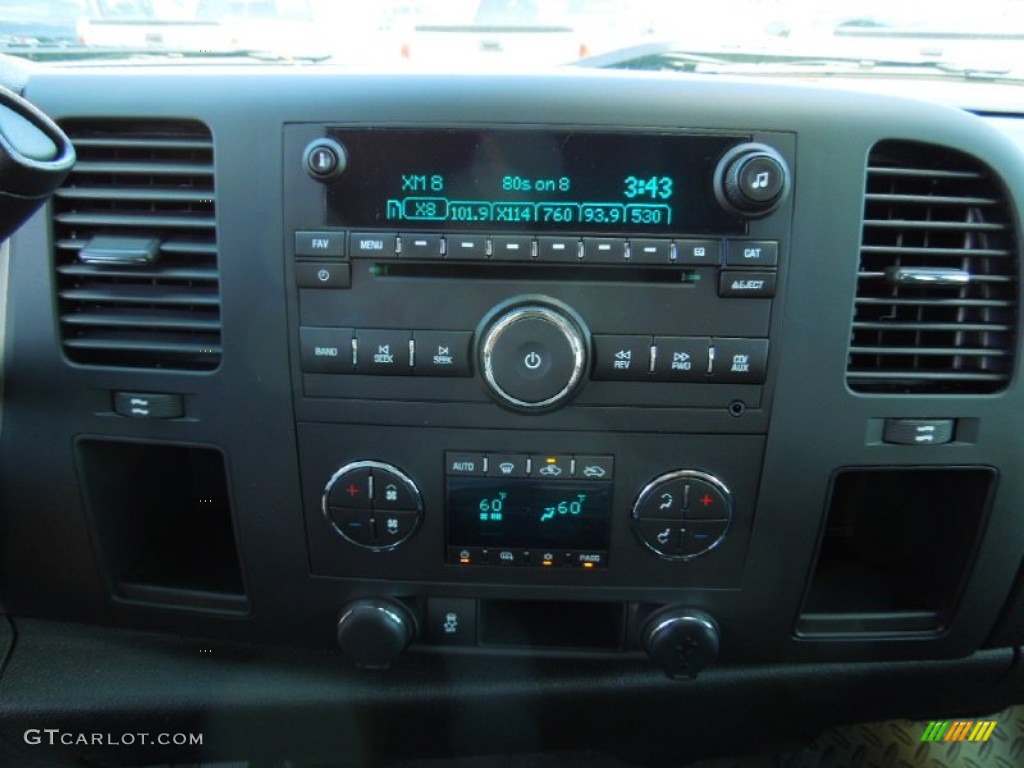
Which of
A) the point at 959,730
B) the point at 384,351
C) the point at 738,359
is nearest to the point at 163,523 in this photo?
the point at 384,351

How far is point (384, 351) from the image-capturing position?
1196 millimetres

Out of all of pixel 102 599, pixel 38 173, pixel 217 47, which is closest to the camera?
pixel 38 173

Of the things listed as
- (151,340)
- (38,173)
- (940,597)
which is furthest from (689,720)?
(38,173)

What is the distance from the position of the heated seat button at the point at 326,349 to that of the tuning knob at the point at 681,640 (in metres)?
0.62

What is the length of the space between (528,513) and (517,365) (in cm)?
26

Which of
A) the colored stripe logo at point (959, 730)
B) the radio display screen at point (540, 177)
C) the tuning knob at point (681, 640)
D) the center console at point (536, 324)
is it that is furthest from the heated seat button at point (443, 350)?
the colored stripe logo at point (959, 730)

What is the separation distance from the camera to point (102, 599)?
144 centimetres

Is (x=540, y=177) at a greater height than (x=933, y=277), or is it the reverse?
(x=540, y=177)

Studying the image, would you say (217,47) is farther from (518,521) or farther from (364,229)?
(518,521)

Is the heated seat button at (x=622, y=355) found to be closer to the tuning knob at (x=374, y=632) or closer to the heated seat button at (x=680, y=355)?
the heated seat button at (x=680, y=355)

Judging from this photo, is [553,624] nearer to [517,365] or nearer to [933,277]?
[517,365]

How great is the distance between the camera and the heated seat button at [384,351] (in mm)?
1193

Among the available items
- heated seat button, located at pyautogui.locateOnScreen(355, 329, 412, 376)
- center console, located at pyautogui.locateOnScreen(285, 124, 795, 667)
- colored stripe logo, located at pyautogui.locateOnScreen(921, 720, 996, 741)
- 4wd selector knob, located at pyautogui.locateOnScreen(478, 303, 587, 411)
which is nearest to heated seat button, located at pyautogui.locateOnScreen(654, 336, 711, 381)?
center console, located at pyautogui.locateOnScreen(285, 124, 795, 667)

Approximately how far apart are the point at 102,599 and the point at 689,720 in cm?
104
